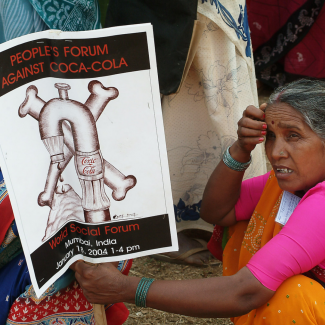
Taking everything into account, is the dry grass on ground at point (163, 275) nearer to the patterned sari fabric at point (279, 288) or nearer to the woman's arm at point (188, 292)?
the patterned sari fabric at point (279, 288)

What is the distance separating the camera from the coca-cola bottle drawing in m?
1.29

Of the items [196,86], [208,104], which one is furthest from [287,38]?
[208,104]

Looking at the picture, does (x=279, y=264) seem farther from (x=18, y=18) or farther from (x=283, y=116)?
(x=18, y=18)

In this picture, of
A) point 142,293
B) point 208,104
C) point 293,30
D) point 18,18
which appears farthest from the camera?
point 293,30

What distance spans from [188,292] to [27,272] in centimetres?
69

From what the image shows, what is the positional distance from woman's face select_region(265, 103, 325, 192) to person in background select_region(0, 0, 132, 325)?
0.73 meters

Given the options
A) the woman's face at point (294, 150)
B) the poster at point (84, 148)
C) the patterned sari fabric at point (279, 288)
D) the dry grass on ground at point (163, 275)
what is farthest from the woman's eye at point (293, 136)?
the dry grass on ground at point (163, 275)

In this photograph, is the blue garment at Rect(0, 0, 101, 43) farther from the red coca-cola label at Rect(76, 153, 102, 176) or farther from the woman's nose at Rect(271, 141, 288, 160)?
the woman's nose at Rect(271, 141, 288, 160)

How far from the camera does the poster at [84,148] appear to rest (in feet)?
4.07

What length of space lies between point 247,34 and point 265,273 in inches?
56.1

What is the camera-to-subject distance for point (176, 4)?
1959 millimetres

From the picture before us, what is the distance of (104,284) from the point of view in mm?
1458

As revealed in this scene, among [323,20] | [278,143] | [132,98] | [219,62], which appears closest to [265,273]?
[278,143]

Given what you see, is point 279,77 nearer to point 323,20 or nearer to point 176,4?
point 323,20
